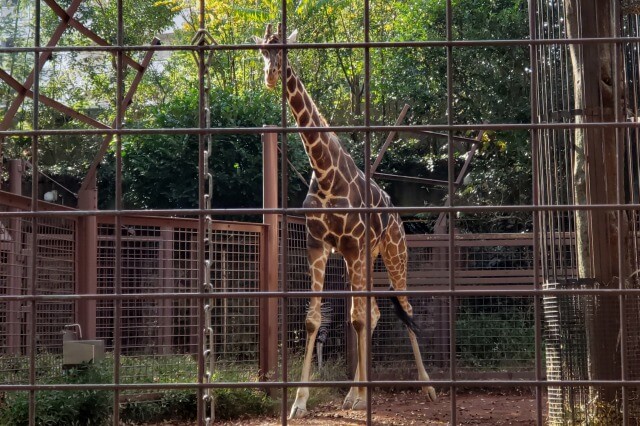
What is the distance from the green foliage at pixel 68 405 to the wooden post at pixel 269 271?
1965mm

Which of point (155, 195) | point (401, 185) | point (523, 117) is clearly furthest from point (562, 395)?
point (401, 185)

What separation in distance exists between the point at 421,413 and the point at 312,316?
1.36 metres

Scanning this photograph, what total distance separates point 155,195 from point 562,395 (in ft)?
40.7

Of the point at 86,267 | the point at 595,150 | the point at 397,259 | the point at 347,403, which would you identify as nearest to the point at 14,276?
the point at 86,267

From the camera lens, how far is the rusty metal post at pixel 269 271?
29.3 feet

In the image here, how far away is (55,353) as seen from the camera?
844 centimetres

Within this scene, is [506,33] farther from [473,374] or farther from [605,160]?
[605,160]

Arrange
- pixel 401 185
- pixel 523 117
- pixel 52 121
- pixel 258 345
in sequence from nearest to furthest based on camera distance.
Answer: pixel 258 345 → pixel 523 117 → pixel 401 185 → pixel 52 121

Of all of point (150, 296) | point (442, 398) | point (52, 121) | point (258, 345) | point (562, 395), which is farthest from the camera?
point (52, 121)

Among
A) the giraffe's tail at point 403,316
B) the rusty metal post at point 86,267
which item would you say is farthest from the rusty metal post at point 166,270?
the giraffe's tail at point 403,316

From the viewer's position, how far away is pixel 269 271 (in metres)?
9.25

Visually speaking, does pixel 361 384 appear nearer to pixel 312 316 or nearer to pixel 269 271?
pixel 312 316

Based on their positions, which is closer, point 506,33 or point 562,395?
point 562,395

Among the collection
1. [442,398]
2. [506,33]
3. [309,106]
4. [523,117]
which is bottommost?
[442,398]
